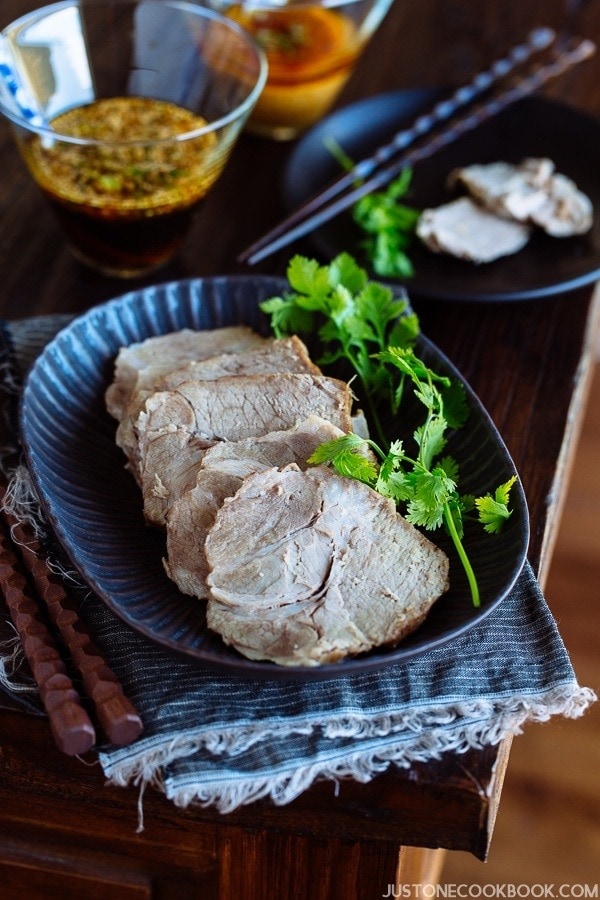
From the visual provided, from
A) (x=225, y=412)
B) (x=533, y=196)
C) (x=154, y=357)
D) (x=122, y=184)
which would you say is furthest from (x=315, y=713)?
(x=533, y=196)

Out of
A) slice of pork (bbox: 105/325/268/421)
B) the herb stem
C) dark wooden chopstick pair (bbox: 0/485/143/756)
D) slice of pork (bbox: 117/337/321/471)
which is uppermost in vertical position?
slice of pork (bbox: 117/337/321/471)

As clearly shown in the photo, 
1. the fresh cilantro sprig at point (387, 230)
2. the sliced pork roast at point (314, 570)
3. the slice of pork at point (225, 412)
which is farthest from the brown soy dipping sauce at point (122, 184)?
the sliced pork roast at point (314, 570)

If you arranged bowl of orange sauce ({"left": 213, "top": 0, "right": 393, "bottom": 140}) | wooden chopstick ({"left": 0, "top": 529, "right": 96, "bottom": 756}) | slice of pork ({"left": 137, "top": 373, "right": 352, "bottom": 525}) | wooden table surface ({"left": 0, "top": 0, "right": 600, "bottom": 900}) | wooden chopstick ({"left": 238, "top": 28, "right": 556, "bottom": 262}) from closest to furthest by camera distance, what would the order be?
1. wooden chopstick ({"left": 0, "top": 529, "right": 96, "bottom": 756})
2. wooden table surface ({"left": 0, "top": 0, "right": 600, "bottom": 900})
3. slice of pork ({"left": 137, "top": 373, "right": 352, "bottom": 525})
4. wooden chopstick ({"left": 238, "top": 28, "right": 556, "bottom": 262})
5. bowl of orange sauce ({"left": 213, "top": 0, "right": 393, "bottom": 140})

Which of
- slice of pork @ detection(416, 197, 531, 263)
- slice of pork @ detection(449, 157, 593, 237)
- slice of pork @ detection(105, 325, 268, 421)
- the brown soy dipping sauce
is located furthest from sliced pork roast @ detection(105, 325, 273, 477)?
slice of pork @ detection(449, 157, 593, 237)

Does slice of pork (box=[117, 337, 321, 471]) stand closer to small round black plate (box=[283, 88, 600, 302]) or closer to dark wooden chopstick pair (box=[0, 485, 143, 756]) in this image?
dark wooden chopstick pair (box=[0, 485, 143, 756])

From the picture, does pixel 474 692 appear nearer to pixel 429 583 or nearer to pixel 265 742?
pixel 429 583

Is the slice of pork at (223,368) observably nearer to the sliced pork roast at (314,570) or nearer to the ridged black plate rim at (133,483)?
the ridged black plate rim at (133,483)

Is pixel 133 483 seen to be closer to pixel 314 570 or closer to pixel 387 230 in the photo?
pixel 314 570
